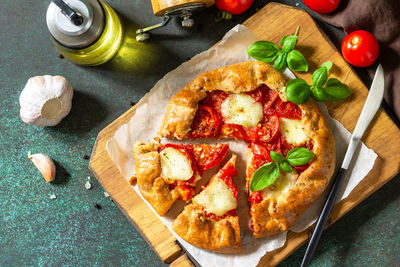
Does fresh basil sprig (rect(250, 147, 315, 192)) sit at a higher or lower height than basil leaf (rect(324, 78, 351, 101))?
lower

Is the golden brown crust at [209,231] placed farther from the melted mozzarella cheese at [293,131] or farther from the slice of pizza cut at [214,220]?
the melted mozzarella cheese at [293,131]

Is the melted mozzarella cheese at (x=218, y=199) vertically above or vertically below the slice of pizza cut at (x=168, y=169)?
below

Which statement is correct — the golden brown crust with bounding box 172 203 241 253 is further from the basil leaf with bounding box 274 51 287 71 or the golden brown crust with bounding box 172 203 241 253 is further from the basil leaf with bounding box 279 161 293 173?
the basil leaf with bounding box 274 51 287 71

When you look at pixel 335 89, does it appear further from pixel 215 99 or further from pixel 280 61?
pixel 215 99

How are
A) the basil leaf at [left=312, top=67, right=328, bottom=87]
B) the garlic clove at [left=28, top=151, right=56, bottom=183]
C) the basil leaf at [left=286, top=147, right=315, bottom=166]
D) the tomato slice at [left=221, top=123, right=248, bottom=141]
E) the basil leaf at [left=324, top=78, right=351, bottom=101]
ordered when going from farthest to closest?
the garlic clove at [left=28, top=151, right=56, bottom=183] → the tomato slice at [left=221, top=123, right=248, bottom=141] → the basil leaf at [left=324, top=78, right=351, bottom=101] → the basil leaf at [left=312, top=67, right=328, bottom=87] → the basil leaf at [left=286, top=147, right=315, bottom=166]

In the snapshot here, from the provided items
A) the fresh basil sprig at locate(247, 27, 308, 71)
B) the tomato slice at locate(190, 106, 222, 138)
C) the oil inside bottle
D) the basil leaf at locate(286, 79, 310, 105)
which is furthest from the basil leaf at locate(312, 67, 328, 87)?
the oil inside bottle

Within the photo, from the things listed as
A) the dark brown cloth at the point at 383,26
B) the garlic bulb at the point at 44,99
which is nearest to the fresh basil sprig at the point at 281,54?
the dark brown cloth at the point at 383,26

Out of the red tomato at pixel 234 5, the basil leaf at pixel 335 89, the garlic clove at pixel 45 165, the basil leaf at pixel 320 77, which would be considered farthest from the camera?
the garlic clove at pixel 45 165
